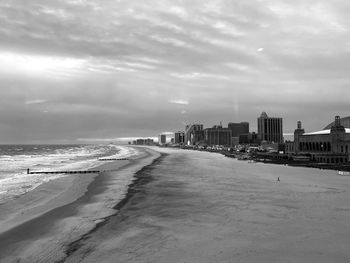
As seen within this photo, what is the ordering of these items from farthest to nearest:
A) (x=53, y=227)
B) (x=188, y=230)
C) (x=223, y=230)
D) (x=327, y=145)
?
(x=327, y=145) < (x=53, y=227) < (x=188, y=230) < (x=223, y=230)

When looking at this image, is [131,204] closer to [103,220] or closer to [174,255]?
[103,220]

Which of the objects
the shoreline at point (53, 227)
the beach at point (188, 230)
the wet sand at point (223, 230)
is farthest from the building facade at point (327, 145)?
the shoreline at point (53, 227)

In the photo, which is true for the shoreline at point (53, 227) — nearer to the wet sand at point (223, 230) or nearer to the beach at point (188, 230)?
the beach at point (188, 230)

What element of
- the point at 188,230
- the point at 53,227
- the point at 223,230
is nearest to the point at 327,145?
the point at 223,230

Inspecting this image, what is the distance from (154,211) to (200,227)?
660 cm

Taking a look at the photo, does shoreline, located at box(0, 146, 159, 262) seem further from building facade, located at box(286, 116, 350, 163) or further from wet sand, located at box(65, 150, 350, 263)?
building facade, located at box(286, 116, 350, 163)

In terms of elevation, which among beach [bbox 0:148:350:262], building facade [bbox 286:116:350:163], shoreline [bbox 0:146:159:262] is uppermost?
building facade [bbox 286:116:350:163]

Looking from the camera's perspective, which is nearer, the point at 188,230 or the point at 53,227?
the point at 188,230

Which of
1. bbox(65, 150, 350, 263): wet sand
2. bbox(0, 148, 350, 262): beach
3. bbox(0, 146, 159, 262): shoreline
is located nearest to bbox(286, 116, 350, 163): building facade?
bbox(65, 150, 350, 263): wet sand

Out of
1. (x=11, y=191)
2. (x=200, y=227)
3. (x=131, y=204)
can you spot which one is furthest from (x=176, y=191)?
(x=11, y=191)

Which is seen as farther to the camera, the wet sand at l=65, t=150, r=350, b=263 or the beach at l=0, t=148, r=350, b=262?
the beach at l=0, t=148, r=350, b=262

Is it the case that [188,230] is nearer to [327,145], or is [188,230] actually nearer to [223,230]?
[223,230]

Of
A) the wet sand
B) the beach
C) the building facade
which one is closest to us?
the wet sand

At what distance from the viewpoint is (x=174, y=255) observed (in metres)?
17.5
